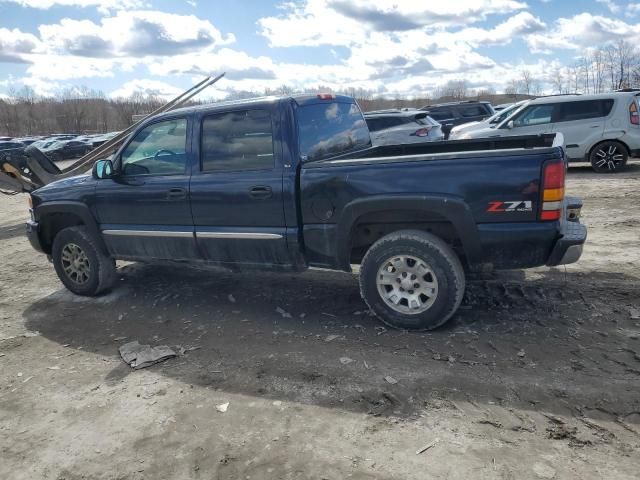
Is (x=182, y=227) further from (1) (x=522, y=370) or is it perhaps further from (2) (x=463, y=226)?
(1) (x=522, y=370)

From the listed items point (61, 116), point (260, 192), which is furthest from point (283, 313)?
point (61, 116)

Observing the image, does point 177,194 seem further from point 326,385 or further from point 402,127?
point 402,127

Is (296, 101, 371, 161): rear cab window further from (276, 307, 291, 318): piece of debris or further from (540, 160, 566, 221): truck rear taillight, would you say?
(540, 160, 566, 221): truck rear taillight

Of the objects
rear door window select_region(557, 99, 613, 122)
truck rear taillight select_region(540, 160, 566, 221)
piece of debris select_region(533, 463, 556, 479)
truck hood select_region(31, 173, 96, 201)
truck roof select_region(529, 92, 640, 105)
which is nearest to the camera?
piece of debris select_region(533, 463, 556, 479)

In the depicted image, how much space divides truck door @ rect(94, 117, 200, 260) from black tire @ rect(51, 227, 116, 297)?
0.92 feet

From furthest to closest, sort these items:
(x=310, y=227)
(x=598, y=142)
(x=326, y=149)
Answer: (x=598, y=142) → (x=326, y=149) → (x=310, y=227)

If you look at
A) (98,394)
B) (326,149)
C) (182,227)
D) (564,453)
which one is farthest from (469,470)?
(182,227)

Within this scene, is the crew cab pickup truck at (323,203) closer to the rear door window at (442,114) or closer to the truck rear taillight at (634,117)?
the truck rear taillight at (634,117)

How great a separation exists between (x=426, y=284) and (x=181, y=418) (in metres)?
2.06

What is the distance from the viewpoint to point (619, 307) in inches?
172

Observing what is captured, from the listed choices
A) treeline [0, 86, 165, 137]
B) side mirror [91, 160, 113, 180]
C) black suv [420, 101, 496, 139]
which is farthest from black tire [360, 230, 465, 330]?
treeline [0, 86, 165, 137]

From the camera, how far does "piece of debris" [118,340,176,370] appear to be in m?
4.06

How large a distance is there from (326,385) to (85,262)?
344 centimetres

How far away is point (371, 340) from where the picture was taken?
4137mm
